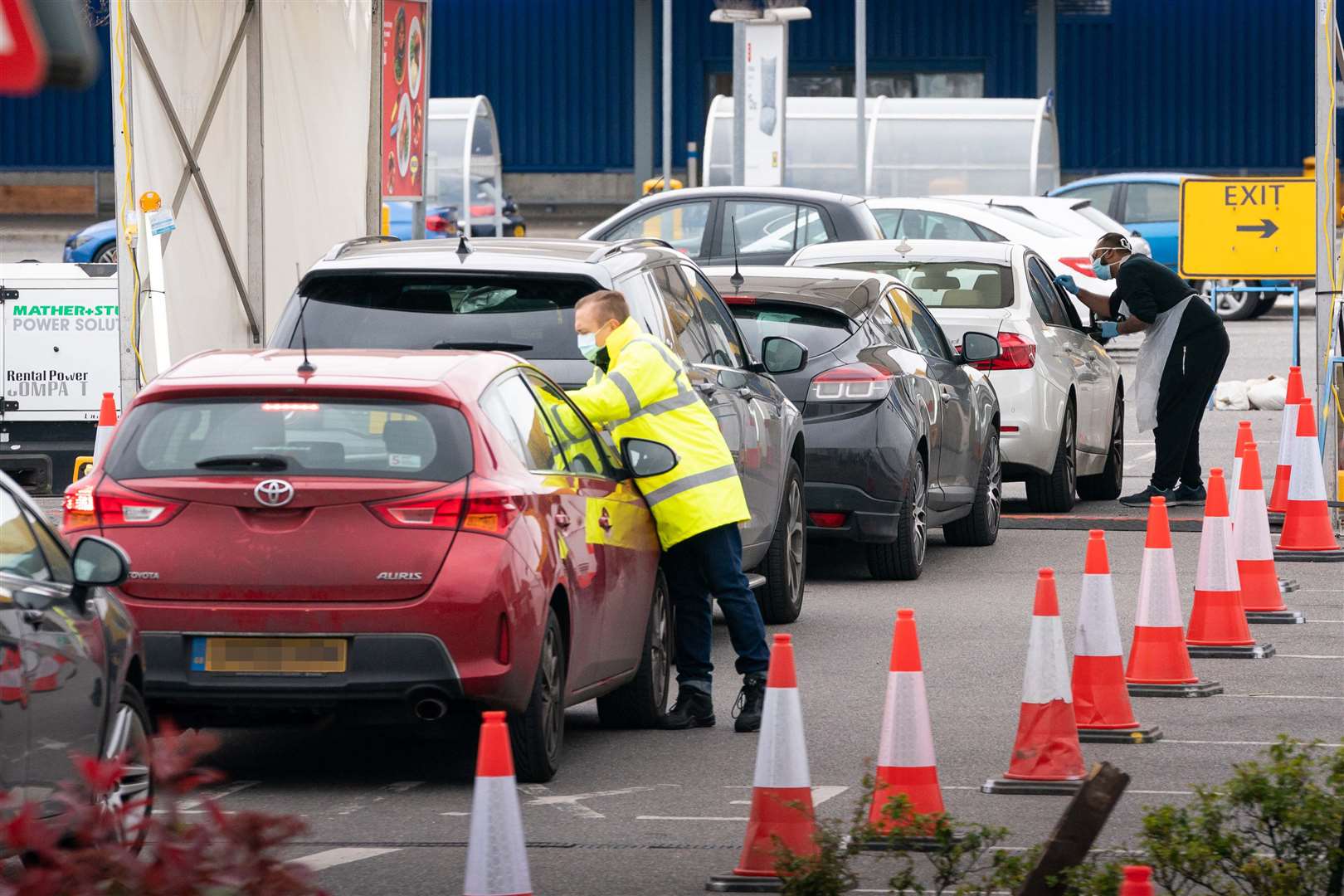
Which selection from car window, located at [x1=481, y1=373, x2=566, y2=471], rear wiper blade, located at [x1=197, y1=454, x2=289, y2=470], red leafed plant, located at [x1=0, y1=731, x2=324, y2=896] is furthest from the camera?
car window, located at [x1=481, y1=373, x2=566, y2=471]

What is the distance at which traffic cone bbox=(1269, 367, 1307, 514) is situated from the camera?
13742mm

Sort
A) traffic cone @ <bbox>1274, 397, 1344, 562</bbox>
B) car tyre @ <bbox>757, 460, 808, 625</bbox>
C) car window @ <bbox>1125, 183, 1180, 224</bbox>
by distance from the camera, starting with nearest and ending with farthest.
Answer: car tyre @ <bbox>757, 460, 808, 625</bbox>, traffic cone @ <bbox>1274, 397, 1344, 562</bbox>, car window @ <bbox>1125, 183, 1180, 224</bbox>

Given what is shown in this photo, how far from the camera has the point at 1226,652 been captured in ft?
34.0

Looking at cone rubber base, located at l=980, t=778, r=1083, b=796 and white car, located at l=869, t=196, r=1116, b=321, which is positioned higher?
white car, located at l=869, t=196, r=1116, b=321

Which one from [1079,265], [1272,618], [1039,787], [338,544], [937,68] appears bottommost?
[1272,618]

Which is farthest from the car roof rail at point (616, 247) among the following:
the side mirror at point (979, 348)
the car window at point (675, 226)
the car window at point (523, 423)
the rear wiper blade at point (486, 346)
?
the car window at point (675, 226)

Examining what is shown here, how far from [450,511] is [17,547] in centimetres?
168

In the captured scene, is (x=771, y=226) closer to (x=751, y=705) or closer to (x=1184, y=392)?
(x=1184, y=392)

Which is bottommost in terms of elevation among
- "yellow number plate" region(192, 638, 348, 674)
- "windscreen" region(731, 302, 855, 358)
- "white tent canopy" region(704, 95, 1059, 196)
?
"yellow number plate" region(192, 638, 348, 674)

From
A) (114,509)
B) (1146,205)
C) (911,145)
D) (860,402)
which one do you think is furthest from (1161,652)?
(911,145)

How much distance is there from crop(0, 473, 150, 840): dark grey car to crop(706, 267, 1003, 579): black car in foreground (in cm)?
631

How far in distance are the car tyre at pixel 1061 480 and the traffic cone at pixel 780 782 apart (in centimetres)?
955

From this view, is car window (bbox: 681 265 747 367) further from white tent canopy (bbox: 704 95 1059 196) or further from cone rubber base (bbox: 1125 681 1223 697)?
white tent canopy (bbox: 704 95 1059 196)

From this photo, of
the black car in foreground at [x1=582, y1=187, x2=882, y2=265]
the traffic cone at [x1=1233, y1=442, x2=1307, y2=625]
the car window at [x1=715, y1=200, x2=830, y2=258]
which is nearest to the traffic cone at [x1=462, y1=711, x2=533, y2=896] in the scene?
the traffic cone at [x1=1233, y1=442, x2=1307, y2=625]
